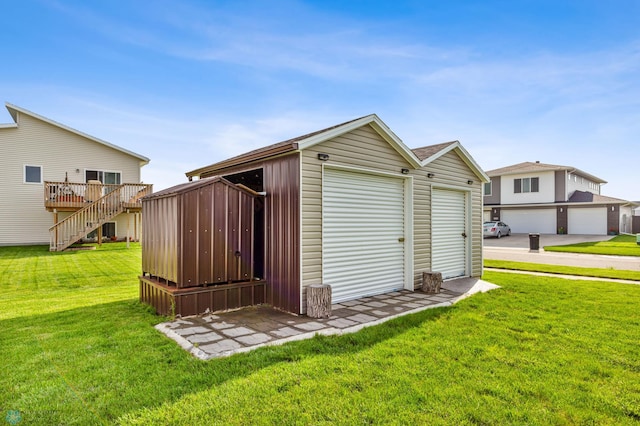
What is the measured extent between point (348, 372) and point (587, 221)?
30.0 meters

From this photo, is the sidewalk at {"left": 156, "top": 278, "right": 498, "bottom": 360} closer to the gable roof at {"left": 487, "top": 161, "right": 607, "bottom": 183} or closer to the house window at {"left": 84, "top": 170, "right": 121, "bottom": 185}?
the house window at {"left": 84, "top": 170, "right": 121, "bottom": 185}

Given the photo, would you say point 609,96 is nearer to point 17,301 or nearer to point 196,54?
point 196,54

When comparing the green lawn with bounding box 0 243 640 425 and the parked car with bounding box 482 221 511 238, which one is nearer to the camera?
the green lawn with bounding box 0 243 640 425

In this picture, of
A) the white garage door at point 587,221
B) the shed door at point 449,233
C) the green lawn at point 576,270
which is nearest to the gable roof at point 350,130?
the shed door at point 449,233

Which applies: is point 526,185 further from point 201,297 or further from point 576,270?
point 201,297

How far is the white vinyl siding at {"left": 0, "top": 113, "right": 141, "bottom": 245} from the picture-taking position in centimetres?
1572

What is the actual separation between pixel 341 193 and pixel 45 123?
18.0 m

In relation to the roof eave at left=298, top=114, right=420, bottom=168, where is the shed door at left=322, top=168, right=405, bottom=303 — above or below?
below

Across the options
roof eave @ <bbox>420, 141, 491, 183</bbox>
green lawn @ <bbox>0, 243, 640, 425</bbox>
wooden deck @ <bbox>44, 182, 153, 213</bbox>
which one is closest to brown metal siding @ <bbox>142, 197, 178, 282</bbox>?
green lawn @ <bbox>0, 243, 640, 425</bbox>

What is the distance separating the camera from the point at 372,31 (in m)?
9.32

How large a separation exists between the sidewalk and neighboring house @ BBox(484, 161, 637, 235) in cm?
2451

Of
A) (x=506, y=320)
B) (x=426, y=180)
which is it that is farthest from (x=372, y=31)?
(x=506, y=320)

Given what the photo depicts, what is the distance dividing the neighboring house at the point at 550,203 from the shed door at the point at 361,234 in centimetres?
2408

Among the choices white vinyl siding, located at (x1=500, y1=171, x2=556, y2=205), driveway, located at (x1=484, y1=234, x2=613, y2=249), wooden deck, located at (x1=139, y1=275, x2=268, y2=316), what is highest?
white vinyl siding, located at (x1=500, y1=171, x2=556, y2=205)
